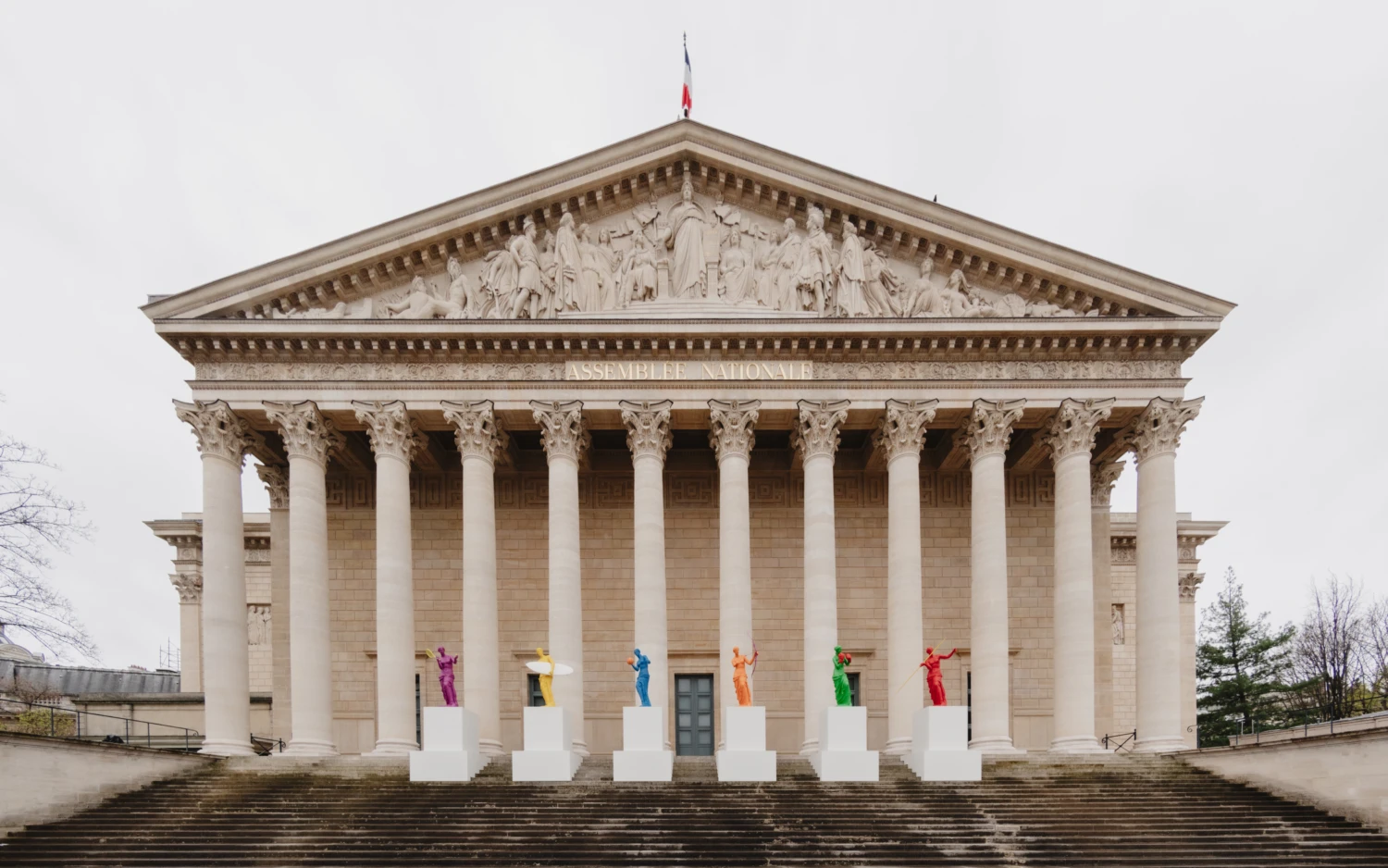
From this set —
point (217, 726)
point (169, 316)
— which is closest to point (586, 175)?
point (169, 316)

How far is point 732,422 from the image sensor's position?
2738cm

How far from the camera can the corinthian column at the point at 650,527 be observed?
2650cm

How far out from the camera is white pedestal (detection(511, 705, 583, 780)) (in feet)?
75.4

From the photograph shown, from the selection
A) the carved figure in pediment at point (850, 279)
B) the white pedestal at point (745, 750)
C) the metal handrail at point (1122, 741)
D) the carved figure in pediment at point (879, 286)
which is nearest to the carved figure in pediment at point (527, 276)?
the carved figure in pediment at point (850, 279)

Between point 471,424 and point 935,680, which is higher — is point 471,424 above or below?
above

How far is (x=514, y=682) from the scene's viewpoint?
100 ft

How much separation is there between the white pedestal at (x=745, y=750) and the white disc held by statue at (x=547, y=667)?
436 cm

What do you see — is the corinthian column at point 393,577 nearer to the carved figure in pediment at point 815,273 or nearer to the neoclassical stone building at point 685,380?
the neoclassical stone building at point 685,380

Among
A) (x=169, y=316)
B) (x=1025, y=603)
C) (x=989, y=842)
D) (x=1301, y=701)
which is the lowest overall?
(x=1301, y=701)

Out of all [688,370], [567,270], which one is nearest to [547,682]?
[688,370]

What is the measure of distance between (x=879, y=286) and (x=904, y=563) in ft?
25.3

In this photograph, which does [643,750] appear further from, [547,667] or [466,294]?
[466,294]

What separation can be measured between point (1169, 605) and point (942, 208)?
1241 cm

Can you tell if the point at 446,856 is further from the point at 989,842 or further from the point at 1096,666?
the point at 1096,666
